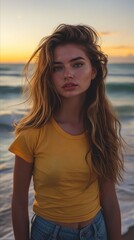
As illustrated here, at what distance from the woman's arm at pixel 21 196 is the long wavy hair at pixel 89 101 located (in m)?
0.19

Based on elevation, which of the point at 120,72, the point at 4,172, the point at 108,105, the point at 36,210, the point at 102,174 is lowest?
the point at 120,72

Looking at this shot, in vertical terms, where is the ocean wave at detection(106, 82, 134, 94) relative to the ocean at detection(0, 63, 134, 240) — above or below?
below

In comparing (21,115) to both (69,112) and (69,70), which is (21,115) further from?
(69,70)

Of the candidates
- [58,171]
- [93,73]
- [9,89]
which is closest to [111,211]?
[58,171]

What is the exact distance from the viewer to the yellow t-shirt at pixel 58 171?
6.81ft

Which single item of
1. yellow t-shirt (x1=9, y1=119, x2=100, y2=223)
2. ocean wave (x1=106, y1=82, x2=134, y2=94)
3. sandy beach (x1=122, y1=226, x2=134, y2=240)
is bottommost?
ocean wave (x1=106, y1=82, x2=134, y2=94)

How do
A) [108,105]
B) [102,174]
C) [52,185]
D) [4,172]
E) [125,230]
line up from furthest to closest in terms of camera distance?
[4,172] → [125,230] → [108,105] → [102,174] → [52,185]

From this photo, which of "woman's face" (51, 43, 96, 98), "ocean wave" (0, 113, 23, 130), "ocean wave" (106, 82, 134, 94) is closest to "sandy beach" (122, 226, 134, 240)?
"woman's face" (51, 43, 96, 98)

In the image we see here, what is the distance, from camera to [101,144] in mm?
2305

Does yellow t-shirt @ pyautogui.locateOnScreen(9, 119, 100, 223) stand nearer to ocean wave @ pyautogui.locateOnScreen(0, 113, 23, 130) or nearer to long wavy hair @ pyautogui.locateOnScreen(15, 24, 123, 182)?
long wavy hair @ pyautogui.locateOnScreen(15, 24, 123, 182)

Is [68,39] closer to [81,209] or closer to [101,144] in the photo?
[101,144]

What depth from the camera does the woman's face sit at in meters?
2.18

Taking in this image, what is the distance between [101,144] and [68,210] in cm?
42

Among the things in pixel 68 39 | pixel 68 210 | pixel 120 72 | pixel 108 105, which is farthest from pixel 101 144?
pixel 120 72
